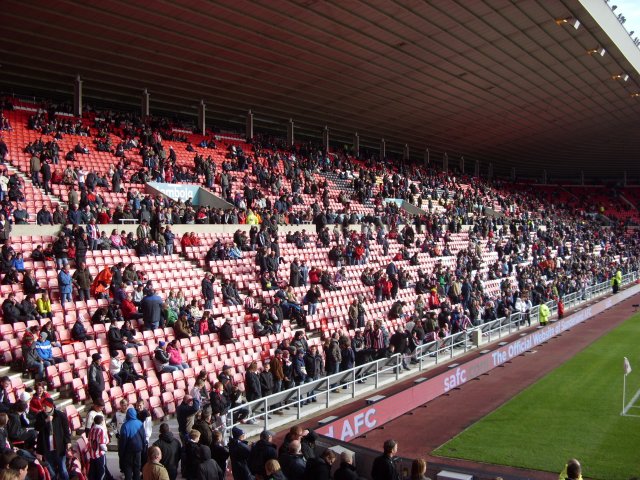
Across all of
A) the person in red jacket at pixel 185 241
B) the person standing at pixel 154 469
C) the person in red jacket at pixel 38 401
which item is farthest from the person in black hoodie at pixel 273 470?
the person in red jacket at pixel 185 241

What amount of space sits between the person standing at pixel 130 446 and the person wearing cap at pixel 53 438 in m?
0.77

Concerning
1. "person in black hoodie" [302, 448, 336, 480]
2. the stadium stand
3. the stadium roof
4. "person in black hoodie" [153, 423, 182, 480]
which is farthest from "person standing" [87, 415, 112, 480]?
the stadium roof

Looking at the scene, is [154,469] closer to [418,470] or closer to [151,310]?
[418,470]

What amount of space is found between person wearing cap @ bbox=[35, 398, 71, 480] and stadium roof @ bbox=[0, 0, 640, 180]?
1898 centimetres

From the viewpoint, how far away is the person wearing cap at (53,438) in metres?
9.41

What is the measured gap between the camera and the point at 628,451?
526 inches

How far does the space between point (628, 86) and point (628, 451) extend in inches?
1236

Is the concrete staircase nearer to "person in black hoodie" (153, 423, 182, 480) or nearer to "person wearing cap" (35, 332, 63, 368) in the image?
"person wearing cap" (35, 332, 63, 368)

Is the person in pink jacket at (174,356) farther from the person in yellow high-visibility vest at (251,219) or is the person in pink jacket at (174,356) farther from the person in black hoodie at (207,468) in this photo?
the person in yellow high-visibility vest at (251,219)

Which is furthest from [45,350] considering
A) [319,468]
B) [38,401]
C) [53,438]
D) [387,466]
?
[387,466]

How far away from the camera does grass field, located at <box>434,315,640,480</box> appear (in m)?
13.0

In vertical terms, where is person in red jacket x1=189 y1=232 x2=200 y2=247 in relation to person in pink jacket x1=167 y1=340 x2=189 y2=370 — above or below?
above

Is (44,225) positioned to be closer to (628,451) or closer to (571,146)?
(628,451)

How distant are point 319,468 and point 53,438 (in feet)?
12.5
